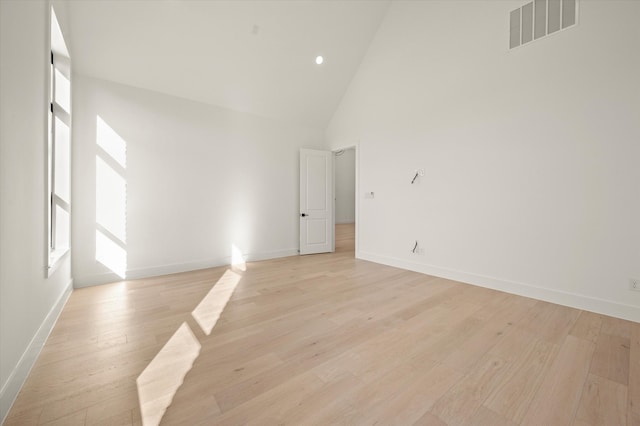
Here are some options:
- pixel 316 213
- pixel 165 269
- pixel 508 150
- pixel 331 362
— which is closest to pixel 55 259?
pixel 165 269

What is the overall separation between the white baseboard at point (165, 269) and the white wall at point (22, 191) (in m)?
1.53

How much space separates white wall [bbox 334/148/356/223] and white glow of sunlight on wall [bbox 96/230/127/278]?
828cm

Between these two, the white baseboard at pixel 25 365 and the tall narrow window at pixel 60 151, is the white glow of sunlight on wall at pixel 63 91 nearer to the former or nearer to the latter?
the tall narrow window at pixel 60 151

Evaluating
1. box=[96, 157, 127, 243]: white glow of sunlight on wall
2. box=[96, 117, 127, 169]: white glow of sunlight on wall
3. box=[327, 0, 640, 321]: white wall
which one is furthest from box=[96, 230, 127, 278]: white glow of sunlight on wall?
box=[327, 0, 640, 321]: white wall

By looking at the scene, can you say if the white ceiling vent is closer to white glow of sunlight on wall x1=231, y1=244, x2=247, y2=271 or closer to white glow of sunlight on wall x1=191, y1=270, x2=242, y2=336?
white glow of sunlight on wall x1=191, y1=270, x2=242, y2=336

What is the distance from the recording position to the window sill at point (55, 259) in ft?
7.55

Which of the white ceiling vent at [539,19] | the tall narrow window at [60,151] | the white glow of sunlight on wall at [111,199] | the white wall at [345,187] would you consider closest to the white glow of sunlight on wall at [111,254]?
the white glow of sunlight on wall at [111,199]

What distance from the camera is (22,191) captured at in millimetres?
1672

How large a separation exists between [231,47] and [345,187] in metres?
8.09

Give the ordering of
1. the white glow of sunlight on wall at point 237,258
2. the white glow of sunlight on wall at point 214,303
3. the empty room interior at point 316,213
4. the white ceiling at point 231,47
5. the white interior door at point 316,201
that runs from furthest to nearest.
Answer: the white interior door at point 316,201
the white glow of sunlight on wall at point 237,258
the white ceiling at point 231,47
the white glow of sunlight on wall at point 214,303
the empty room interior at point 316,213

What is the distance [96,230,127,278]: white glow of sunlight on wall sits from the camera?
3.65 meters

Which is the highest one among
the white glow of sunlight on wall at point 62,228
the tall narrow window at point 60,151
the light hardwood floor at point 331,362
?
the tall narrow window at point 60,151

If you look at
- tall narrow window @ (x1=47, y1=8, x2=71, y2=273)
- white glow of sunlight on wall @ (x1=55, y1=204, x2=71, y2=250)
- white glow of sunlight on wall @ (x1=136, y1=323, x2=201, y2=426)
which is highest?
tall narrow window @ (x1=47, y1=8, x2=71, y2=273)

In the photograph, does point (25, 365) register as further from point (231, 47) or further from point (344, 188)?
point (344, 188)
